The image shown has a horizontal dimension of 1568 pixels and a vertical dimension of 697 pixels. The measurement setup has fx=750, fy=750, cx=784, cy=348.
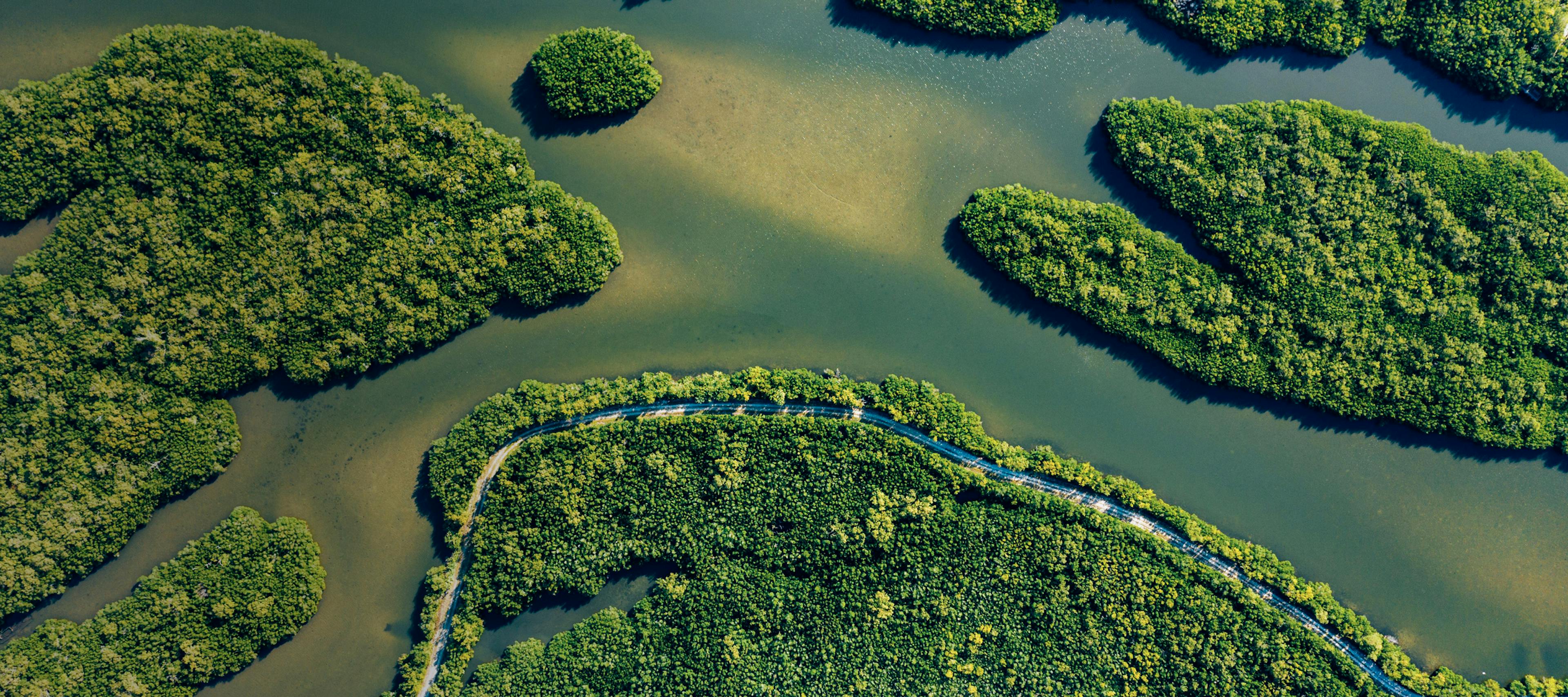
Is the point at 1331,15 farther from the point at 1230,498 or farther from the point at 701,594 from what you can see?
the point at 701,594

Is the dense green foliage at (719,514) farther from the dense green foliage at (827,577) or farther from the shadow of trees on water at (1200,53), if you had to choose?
the shadow of trees on water at (1200,53)

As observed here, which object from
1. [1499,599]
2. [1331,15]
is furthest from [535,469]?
[1499,599]

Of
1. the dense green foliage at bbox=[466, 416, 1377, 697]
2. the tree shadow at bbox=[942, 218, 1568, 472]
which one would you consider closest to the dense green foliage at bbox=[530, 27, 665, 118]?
the dense green foliage at bbox=[466, 416, 1377, 697]

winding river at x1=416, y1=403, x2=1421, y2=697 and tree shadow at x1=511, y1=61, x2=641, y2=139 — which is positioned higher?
tree shadow at x1=511, y1=61, x2=641, y2=139

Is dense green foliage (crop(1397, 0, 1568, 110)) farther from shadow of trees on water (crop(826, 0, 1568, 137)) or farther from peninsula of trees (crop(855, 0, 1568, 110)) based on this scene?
shadow of trees on water (crop(826, 0, 1568, 137))

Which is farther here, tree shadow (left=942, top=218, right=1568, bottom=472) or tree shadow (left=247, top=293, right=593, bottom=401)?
tree shadow (left=942, top=218, right=1568, bottom=472)

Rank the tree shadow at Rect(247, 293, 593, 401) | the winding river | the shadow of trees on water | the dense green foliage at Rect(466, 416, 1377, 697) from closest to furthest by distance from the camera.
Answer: the dense green foliage at Rect(466, 416, 1377, 697) → the winding river → the tree shadow at Rect(247, 293, 593, 401) → the shadow of trees on water
